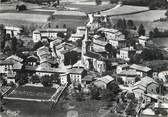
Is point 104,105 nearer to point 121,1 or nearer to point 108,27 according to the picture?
point 108,27

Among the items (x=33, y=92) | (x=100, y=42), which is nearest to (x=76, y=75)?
(x=33, y=92)

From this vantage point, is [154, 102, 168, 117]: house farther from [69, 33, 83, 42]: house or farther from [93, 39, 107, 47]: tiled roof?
[69, 33, 83, 42]: house

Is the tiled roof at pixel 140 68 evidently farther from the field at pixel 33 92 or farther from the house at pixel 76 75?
the field at pixel 33 92

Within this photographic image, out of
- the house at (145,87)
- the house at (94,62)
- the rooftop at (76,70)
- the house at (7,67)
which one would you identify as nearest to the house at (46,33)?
the house at (94,62)

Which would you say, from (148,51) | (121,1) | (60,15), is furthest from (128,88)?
(121,1)

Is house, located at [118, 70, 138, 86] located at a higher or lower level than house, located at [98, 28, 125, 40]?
lower

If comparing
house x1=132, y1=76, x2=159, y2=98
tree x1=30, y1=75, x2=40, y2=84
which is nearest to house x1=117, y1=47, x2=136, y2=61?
house x1=132, y1=76, x2=159, y2=98

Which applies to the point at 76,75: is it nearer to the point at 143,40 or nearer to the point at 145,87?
the point at 145,87
